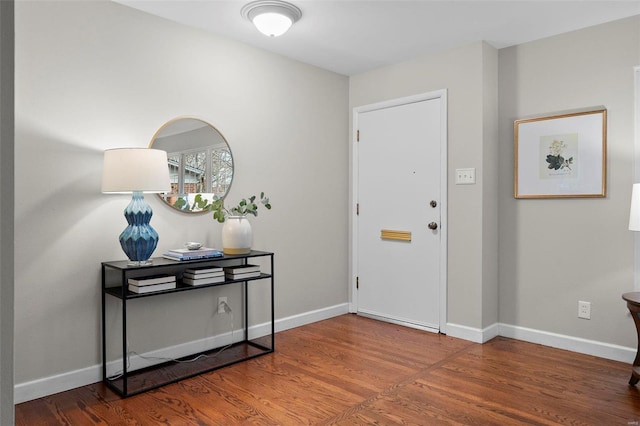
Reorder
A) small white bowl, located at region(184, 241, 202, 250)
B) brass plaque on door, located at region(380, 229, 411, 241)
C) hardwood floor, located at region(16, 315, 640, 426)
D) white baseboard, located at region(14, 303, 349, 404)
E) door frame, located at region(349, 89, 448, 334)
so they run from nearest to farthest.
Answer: hardwood floor, located at region(16, 315, 640, 426) → white baseboard, located at region(14, 303, 349, 404) → small white bowl, located at region(184, 241, 202, 250) → door frame, located at region(349, 89, 448, 334) → brass plaque on door, located at region(380, 229, 411, 241)

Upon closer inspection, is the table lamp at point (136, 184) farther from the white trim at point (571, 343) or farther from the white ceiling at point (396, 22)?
the white trim at point (571, 343)

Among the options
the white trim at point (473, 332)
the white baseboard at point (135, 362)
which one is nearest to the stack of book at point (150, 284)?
the white baseboard at point (135, 362)

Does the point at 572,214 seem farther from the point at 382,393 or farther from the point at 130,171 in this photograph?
the point at 130,171

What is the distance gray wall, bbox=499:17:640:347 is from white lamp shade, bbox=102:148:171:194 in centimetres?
267

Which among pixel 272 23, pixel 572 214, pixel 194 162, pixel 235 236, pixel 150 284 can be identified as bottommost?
pixel 150 284

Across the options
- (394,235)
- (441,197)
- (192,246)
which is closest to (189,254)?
(192,246)

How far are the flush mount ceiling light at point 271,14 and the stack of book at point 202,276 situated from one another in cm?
162

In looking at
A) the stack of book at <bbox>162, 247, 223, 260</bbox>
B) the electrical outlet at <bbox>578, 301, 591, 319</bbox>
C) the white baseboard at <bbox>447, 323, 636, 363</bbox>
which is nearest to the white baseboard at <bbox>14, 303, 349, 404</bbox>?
the stack of book at <bbox>162, 247, 223, 260</bbox>

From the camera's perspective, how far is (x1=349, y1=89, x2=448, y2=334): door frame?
3.62 metres

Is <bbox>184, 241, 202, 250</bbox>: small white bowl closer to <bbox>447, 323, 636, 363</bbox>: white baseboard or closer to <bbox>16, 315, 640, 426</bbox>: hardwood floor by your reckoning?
<bbox>16, 315, 640, 426</bbox>: hardwood floor

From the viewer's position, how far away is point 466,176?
3.49 m

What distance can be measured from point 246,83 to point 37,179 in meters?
1.66

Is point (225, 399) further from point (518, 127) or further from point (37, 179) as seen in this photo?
point (518, 127)

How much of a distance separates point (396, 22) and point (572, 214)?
6.19ft
